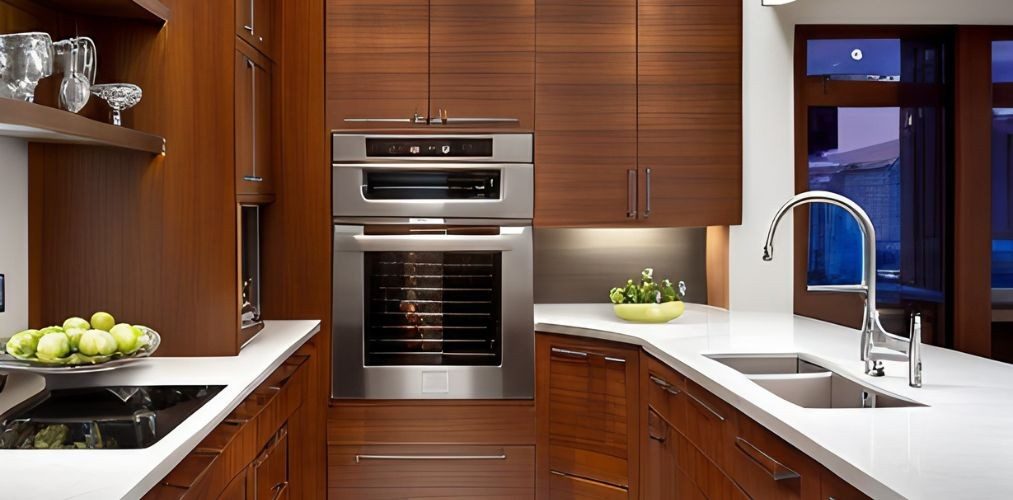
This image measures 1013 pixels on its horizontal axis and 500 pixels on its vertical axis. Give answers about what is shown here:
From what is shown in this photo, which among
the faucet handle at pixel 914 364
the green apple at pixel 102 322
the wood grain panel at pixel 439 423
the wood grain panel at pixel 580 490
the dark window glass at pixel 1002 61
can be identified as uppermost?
the dark window glass at pixel 1002 61

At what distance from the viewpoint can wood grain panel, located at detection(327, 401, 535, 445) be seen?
139 inches

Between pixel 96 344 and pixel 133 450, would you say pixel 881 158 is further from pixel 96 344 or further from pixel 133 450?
pixel 133 450

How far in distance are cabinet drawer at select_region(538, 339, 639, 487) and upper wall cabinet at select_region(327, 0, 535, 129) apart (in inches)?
39.7

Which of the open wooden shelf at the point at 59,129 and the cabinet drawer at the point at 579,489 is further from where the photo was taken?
the cabinet drawer at the point at 579,489

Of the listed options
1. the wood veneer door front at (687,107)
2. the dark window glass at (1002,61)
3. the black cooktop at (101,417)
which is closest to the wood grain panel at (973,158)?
the dark window glass at (1002,61)

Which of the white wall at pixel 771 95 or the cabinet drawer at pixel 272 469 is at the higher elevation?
the white wall at pixel 771 95

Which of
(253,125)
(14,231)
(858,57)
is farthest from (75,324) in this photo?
(858,57)

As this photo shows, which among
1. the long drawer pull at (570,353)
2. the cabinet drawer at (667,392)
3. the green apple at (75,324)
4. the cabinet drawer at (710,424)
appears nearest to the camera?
the cabinet drawer at (710,424)

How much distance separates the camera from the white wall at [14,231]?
7.76 feet

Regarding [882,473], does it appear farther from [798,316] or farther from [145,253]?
[798,316]

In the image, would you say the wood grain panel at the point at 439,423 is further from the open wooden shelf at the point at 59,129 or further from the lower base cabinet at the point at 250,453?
the open wooden shelf at the point at 59,129

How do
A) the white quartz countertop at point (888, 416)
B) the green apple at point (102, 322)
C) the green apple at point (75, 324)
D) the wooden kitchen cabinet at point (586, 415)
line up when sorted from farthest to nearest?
the wooden kitchen cabinet at point (586, 415)
the green apple at point (102, 322)
the green apple at point (75, 324)
the white quartz countertop at point (888, 416)

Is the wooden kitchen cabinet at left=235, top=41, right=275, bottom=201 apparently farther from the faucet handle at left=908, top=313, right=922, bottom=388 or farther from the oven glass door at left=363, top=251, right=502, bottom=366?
the faucet handle at left=908, top=313, right=922, bottom=388

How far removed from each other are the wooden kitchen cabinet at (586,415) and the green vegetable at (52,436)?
193 cm
